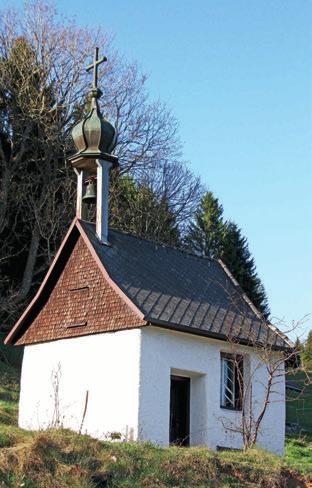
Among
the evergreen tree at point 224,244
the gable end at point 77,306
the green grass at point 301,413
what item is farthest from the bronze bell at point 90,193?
the evergreen tree at point 224,244

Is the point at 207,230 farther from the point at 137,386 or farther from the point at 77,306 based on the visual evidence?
the point at 137,386

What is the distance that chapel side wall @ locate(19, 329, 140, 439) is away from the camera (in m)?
17.7

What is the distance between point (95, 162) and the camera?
20.8 m

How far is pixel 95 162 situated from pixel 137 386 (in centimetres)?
613

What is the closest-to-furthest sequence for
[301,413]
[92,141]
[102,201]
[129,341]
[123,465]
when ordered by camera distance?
[123,465]
[129,341]
[102,201]
[92,141]
[301,413]

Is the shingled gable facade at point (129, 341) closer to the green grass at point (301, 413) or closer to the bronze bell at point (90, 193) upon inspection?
the bronze bell at point (90, 193)

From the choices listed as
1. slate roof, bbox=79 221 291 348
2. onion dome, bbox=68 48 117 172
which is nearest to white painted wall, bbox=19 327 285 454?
slate roof, bbox=79 221 291 348

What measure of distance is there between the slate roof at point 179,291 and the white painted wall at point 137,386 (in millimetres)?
405

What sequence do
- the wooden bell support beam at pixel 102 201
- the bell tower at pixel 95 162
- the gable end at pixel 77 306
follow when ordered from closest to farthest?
the gable end at pixel 77 306, the wooden bell support beam at pixel 102 201, the bell tower at pixel 95 162

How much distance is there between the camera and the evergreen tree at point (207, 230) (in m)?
42.7

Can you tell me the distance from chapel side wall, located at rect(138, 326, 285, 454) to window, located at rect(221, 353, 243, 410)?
25 centimetres

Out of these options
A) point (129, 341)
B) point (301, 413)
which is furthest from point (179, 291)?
point (301, 413)

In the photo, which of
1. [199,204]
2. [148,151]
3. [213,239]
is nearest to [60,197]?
[148,151]

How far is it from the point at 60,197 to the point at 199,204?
377 inches
